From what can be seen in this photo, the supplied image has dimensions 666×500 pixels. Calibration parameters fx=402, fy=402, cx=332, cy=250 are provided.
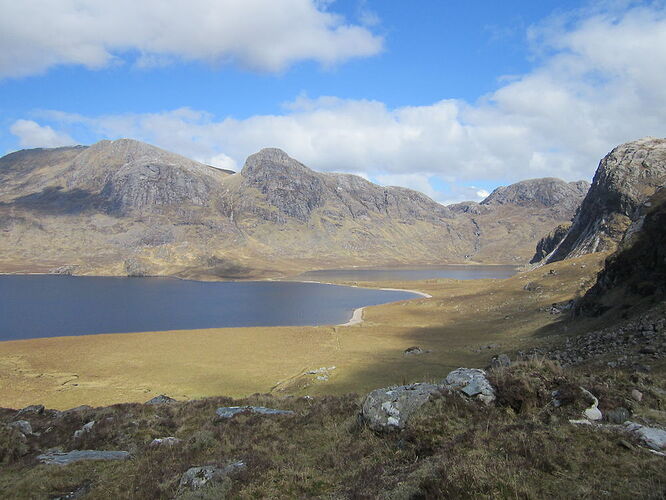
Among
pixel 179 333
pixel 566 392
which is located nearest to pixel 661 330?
pixel 566 392

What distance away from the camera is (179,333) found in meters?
65.9

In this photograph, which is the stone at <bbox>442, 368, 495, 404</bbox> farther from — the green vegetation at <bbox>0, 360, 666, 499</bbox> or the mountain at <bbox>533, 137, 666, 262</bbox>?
the mountain at <bbox>533, 137, 666, 262</bbox>

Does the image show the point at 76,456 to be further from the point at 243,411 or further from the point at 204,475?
the point at 204,475

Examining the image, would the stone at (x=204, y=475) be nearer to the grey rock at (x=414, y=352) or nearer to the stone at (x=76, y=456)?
the stone at (x=76, y=456)

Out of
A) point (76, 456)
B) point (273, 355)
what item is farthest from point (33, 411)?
point (273, 355)

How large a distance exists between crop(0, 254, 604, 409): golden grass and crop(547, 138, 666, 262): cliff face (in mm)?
39108

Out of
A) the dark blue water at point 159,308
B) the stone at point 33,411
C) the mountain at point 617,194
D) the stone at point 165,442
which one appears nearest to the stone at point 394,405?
the stone at point 165,442

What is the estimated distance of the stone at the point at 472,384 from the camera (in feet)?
37.0

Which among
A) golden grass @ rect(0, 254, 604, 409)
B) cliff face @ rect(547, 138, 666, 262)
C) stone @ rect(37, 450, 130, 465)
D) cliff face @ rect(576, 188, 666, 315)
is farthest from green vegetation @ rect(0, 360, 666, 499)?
cliff face @ rect(547, 138, 666, 262)

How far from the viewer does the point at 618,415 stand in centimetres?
969

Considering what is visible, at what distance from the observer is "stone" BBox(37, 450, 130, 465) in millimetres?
13344

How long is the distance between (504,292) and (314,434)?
77.3 m

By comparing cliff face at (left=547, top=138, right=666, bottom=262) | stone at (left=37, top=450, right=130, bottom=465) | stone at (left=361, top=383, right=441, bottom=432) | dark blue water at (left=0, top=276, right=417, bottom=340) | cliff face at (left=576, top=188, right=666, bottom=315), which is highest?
cliff face at (left=547, top=138, right=666, bottom=262)

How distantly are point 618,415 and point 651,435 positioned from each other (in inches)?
55.3
